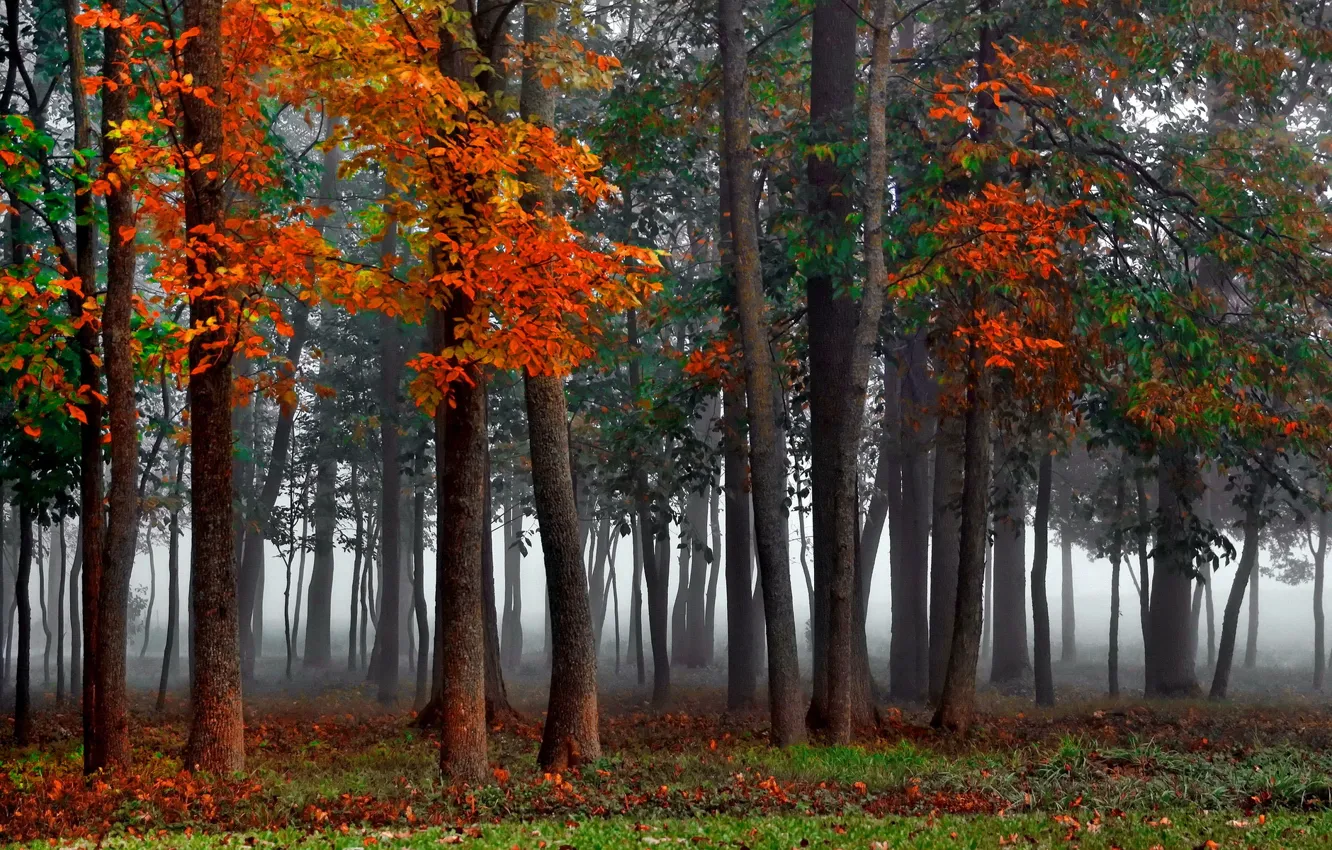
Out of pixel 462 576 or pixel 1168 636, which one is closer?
pixel 462 576

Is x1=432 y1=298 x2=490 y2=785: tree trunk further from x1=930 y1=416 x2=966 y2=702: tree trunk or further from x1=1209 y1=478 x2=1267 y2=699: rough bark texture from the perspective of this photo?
x1=1209 y1=478 x2=1267 y2=699: rough bark texture

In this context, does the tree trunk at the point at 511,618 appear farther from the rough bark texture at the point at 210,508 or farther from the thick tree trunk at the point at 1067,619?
the rough bark texture at the point at 210,508

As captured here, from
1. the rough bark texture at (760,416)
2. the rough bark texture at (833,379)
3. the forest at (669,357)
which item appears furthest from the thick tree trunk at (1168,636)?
the rough bark texture at (760,416)

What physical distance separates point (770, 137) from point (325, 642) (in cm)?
2570

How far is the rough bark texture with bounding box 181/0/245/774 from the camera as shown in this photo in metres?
11.1

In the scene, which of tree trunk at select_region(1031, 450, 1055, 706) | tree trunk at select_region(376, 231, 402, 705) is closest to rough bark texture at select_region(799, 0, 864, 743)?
tree trunk at select_region(1031, 450, 1055, 706)

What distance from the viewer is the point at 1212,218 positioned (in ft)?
53.5

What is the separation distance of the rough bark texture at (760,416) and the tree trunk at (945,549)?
5392mm

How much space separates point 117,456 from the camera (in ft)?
38.8

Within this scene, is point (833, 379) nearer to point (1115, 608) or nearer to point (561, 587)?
point (561, 587)

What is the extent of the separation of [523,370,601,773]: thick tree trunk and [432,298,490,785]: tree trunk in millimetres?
886

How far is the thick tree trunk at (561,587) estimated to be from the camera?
12.0 metres

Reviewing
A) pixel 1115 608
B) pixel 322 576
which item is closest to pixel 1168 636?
pixel 1115 608

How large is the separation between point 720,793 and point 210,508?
530 cm
